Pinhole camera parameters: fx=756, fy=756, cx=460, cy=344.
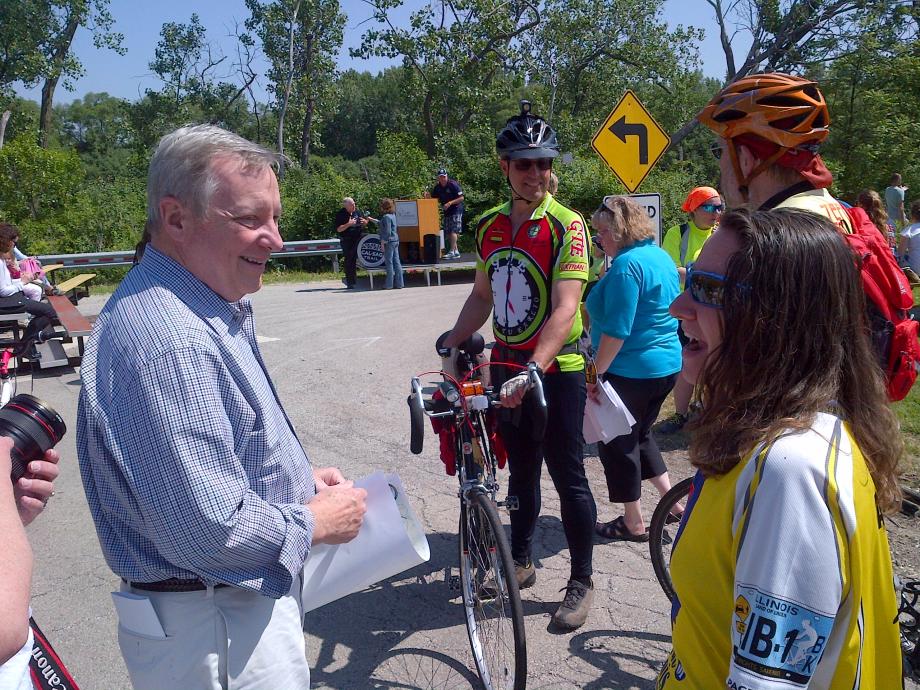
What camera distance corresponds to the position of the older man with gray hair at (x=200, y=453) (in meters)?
1.66

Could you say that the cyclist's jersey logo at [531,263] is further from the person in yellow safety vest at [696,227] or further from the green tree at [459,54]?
the green tree at [459,54]

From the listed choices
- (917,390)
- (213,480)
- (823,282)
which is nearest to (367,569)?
(213,480)

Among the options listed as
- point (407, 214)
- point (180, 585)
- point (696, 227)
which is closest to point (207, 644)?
point (180, 585)

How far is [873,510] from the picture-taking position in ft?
4.20

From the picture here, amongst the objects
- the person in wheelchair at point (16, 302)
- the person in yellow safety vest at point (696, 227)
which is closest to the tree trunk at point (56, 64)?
the person in wheelchair at point (16, 302)

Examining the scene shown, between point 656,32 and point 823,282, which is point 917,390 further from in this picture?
point 656,32

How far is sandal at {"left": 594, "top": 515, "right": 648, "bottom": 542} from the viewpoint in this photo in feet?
14.8

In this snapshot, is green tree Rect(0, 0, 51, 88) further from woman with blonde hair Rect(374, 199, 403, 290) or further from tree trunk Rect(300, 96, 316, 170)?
woman with blonde hair Rect(374, 199, 403, 290)

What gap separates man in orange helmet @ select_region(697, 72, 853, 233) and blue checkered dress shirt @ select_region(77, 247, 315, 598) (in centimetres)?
159

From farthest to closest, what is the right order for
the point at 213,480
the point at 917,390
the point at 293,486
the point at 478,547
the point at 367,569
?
1. the point at 917,390
2. the point at 478,547
3. the point at 367,569
4. the point at 293,486
5. the point at 213,480

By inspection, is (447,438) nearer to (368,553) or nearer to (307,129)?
(368,553)

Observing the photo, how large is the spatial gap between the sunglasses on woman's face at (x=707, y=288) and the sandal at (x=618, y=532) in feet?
10.6

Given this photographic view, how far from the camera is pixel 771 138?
2.42 meters

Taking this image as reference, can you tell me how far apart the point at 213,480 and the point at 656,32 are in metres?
38.1
